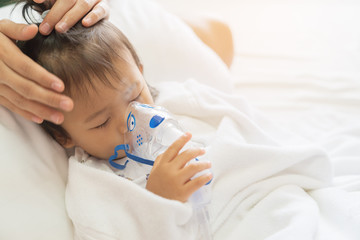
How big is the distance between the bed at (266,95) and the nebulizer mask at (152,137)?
13 centimetres

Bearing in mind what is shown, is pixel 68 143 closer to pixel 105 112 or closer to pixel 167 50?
pixel 105 112

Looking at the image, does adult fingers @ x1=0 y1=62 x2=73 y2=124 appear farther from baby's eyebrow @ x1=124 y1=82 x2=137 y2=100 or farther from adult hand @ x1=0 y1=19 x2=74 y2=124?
baby's eyebrow @ x1=124 y1=82 x2=137 y2=100

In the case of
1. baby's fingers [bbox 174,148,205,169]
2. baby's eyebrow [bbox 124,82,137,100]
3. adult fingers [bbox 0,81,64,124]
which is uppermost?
Result: adult fingers [bbox 0,81,64,124]

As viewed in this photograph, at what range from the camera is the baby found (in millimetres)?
1017

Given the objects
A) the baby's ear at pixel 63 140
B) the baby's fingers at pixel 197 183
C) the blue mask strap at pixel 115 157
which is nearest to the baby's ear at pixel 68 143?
the baby's ear at pixel 63 140

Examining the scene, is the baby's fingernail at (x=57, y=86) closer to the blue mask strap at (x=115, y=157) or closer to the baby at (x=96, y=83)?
the baby at (x=96, y=83)

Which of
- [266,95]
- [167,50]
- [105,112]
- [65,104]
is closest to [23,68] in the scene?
[65,104]

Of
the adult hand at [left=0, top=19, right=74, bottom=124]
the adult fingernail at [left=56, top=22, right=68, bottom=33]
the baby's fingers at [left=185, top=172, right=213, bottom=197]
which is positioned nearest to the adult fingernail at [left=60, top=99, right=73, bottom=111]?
the adult hand at [left=0, top=19, right=74, bottom=124]

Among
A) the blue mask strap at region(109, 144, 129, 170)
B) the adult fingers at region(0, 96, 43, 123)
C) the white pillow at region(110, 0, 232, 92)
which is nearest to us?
the adult fingers at region(0, 96, 43, 123)

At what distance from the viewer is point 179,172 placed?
91 centimetres

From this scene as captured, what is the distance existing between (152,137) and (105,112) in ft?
0.50

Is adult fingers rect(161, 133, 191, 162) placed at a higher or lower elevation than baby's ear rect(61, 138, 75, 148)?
higher

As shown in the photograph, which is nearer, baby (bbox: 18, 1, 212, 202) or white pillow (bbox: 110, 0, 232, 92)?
baby (bbox: 18, 1, 212, 202)

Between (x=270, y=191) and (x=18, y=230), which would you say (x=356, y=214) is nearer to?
(x=270, y=191)
